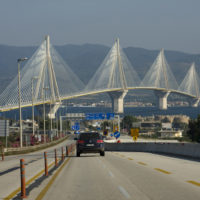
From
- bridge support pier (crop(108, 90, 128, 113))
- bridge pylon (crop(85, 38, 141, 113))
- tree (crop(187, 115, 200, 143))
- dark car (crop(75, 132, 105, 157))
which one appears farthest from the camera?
bridge support pier (crop(108, 90, 128, 113))

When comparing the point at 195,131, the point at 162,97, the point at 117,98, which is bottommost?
the point at 195,131

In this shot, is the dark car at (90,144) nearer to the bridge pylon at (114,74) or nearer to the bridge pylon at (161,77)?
the bridge pylon at (114,74)

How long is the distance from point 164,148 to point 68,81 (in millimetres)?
91957

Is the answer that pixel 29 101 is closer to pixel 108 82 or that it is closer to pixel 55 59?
pixel 55 59

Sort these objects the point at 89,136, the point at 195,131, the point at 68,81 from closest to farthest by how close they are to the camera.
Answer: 1. the point at 89,136
2. the point at 195,131
3. the point at 68,81

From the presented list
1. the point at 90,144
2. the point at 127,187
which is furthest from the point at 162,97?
the point at 127,187

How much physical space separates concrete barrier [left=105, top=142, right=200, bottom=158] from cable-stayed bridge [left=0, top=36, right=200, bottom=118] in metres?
20.6

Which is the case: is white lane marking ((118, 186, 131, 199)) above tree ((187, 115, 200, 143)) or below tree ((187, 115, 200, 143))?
below

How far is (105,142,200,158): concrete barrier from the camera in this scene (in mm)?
31469

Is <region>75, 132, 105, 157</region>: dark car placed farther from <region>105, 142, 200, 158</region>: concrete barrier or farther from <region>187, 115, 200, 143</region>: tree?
<region>187, 115, 200, 143</region>: tree

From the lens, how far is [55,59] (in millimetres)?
114562

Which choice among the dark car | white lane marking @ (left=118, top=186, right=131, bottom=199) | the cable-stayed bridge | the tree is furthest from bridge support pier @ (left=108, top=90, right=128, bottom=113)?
white lane marking @ (left=118, top=186, right=131, bottom=199)

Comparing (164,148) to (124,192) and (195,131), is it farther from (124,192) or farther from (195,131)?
(195,131)

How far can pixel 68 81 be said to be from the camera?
5157 inches
